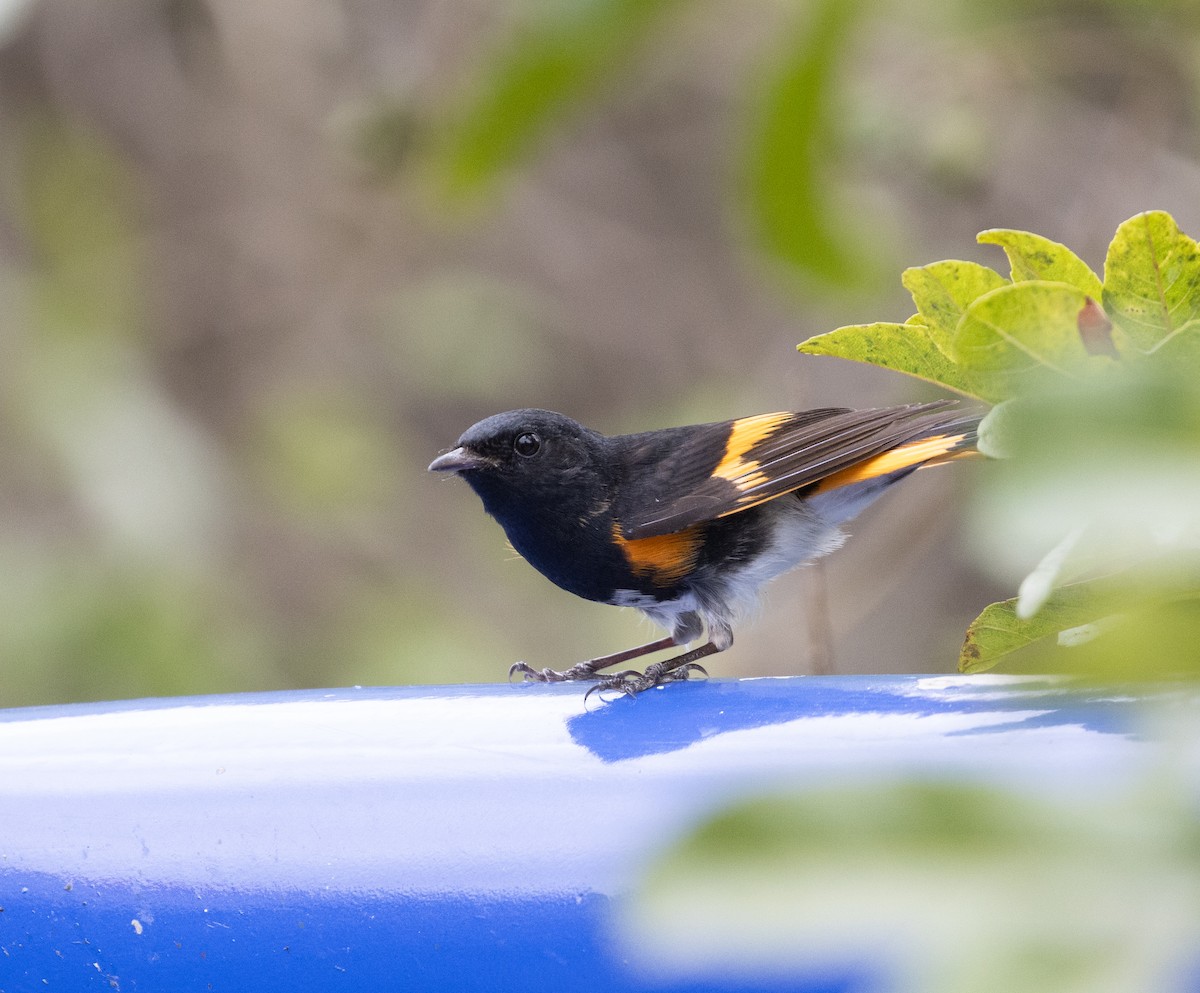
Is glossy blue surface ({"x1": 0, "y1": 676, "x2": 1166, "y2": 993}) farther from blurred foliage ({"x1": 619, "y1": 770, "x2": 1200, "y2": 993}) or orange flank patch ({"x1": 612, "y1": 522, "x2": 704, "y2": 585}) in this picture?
orange flank patch ({"x1": 612, "y1": 522, "x2": 704, "y2": 585})

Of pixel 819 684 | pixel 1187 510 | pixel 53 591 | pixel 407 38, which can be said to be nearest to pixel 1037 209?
pixel 407 38

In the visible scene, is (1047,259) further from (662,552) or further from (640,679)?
(662,552)

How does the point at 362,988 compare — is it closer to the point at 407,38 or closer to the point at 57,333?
the point at 57,333

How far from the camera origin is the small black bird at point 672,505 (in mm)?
2393

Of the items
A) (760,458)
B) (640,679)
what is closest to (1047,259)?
(640,679)

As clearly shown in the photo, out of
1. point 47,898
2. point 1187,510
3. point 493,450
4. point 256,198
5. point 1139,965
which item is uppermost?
point 256,198

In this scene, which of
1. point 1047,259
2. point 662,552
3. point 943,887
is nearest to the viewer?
point 943,887

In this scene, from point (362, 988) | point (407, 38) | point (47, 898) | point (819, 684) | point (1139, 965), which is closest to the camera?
point (1139, 965)

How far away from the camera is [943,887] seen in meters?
0.42

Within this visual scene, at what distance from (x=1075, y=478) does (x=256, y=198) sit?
5736 millimetres

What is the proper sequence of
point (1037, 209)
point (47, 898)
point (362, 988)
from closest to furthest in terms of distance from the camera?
point (362, 988) → point (47, 898) → point (1037, 209)

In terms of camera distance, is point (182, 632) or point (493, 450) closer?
→ point (493, 450)

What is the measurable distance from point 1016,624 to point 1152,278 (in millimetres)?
339

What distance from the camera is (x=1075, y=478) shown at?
1.40 ft
